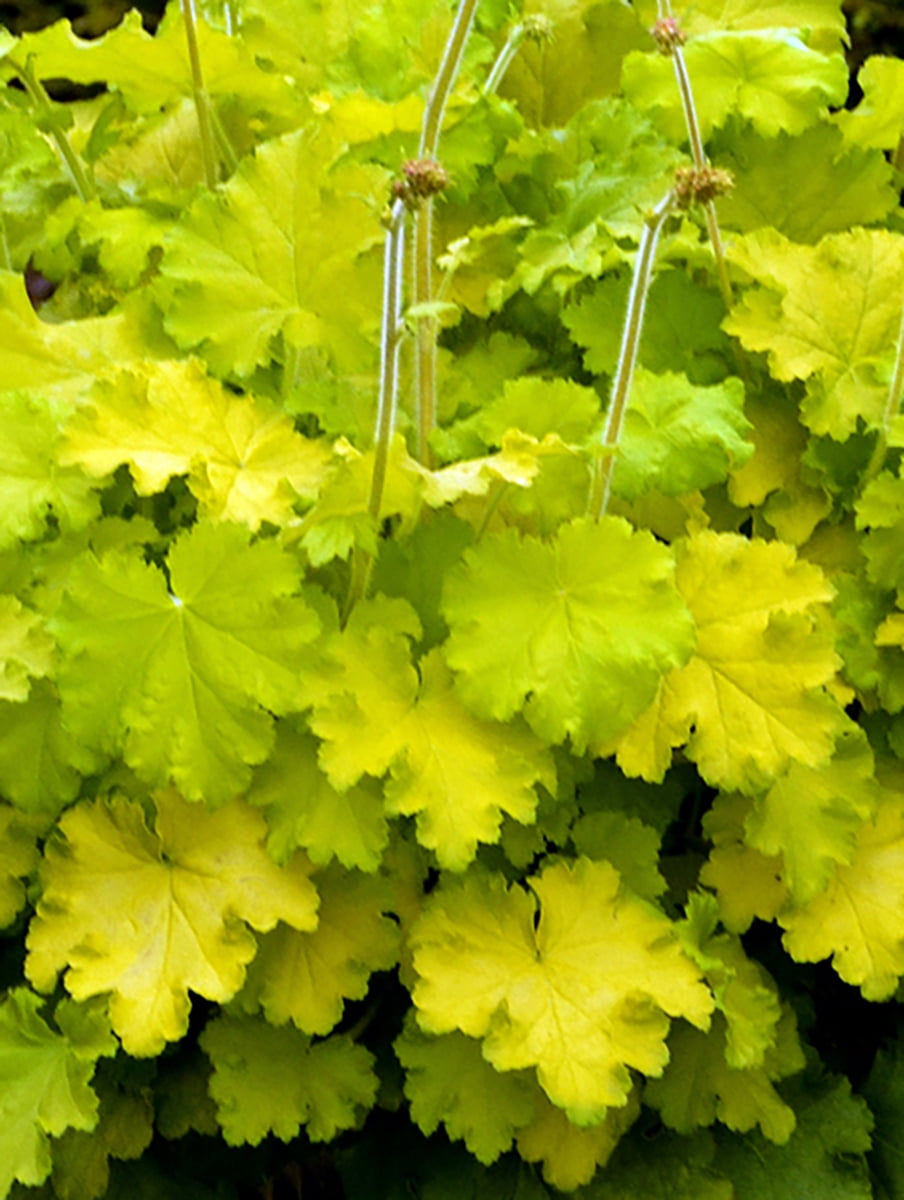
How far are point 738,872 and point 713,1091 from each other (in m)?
0.19

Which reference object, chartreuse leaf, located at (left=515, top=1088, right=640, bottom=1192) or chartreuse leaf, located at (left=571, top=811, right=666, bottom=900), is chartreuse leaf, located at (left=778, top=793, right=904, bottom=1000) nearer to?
chartreuse leaf, located at (left=571, top=811, right=666, bottom=900)

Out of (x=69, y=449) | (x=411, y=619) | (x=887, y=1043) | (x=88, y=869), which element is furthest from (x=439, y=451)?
(x=887, y=1043)

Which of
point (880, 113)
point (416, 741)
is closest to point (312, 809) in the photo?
point (416, 741)

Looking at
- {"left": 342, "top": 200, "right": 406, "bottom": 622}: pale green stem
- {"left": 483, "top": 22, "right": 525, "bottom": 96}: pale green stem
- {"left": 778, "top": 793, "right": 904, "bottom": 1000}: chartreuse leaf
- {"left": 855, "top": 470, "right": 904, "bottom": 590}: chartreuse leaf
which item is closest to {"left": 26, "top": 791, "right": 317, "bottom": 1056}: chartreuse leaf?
{"left": 342, "top": 200, "right": 406, "bottom": 622}: pale green stem

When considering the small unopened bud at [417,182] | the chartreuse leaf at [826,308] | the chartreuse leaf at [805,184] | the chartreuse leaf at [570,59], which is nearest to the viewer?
the small unopened bud at [417,182]

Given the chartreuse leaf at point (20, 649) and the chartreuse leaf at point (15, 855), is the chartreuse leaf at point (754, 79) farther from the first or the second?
the chartreuse leaf at point (15, 855)

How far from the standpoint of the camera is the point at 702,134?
122 centimetres

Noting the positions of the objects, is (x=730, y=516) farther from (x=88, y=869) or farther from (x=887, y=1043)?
(x=88, y=869)

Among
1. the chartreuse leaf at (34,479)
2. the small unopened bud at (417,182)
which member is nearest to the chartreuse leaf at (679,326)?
the small unopened bud at (417,182)

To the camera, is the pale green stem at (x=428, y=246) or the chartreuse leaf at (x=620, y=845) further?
the chartreuse leaf at (x=620, y=845)

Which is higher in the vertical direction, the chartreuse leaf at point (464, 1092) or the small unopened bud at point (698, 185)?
the small unopened bud at point (698, 185)

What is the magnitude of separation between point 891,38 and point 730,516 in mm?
2308

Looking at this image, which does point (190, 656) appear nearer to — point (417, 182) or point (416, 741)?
point (416, 741)

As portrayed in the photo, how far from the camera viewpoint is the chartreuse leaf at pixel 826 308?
1081 millimetres
